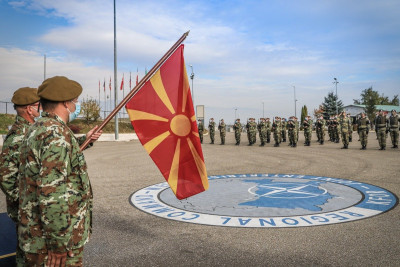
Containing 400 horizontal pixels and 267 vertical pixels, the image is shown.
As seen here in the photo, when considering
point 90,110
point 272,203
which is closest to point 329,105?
point 90,110

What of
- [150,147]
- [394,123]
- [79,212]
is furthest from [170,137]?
[394,123]

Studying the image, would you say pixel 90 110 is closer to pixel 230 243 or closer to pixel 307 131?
pixel 307 131

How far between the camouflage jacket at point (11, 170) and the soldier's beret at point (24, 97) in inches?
12.2

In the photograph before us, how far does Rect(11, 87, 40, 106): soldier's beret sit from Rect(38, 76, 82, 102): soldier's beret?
1415 millimetres

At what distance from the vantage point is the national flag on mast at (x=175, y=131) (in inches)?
157

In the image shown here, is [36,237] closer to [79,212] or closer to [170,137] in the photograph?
[79,212]

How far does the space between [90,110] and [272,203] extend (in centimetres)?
3502

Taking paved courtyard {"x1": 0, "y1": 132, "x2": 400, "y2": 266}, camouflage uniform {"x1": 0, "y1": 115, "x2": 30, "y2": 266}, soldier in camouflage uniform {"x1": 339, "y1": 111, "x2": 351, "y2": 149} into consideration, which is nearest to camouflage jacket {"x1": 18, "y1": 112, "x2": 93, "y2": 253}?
camouflage uniform {"x1": 0, "y1": 115, "x2": 30, "y2": 266}

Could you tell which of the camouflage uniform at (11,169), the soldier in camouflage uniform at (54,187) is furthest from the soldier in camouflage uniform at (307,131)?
the soldier in camouflage uniform at (54,187)

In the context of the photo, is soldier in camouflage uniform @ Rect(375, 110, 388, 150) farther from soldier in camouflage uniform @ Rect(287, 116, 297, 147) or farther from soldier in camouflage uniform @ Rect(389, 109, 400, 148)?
soldier in camouflage uniform @ Rect(287, 116, 297, 147)

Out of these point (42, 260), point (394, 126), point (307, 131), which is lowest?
point (42, 260)

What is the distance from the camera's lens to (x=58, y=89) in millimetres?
2225

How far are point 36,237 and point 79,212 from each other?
29cm

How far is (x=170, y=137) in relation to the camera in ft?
13.4
